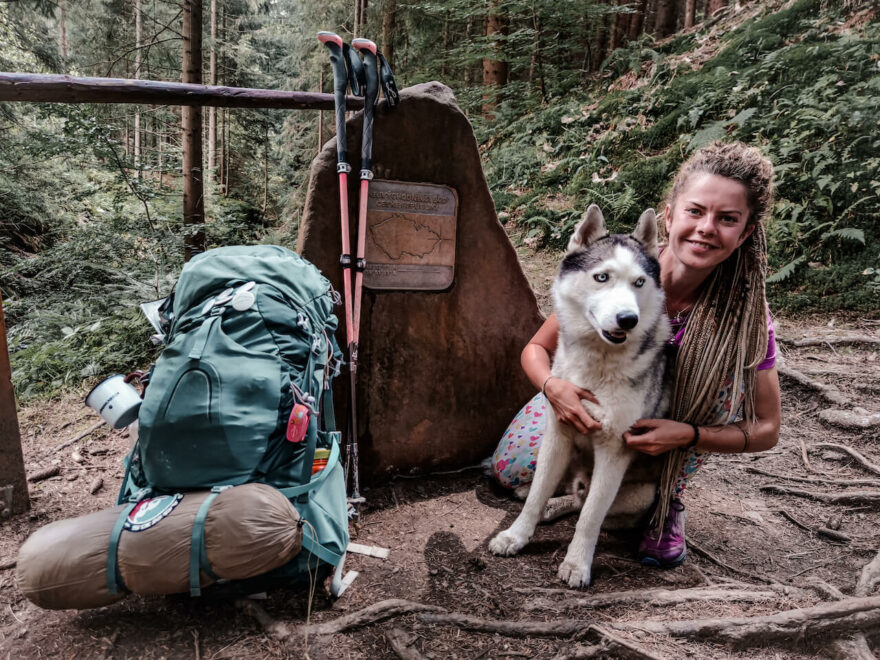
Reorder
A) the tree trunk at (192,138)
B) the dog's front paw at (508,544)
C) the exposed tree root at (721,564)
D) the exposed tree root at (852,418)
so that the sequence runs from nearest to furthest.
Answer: the exposed tree root at (721,564), the dog's front paw at (508,544), the exposed tree root at (852,418), the tree trunk at (192,138)

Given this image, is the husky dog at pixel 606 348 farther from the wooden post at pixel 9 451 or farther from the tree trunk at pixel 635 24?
the tree trunk at pixel 635 24

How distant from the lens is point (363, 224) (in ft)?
9.65

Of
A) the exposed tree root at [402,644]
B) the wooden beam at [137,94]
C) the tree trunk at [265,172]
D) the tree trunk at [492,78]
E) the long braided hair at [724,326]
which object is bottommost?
the exposed tree root at [402,644]

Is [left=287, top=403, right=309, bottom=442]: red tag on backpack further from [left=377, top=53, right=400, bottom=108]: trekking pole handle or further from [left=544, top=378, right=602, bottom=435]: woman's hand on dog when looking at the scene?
[left=377, top=53, right=400, bottom=108]: trekking pole handle

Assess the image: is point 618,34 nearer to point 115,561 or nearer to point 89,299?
point 89,299

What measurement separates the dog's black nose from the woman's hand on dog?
47cm

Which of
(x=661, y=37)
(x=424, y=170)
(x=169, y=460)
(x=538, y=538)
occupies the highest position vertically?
(x=661, y=37)

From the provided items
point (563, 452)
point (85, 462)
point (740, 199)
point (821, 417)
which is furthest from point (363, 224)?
point (821, 417)

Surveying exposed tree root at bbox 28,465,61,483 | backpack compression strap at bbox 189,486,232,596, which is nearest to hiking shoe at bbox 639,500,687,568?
backpack compression strap at bbox 189,486,232,596

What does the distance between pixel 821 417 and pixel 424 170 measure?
13.2 feet

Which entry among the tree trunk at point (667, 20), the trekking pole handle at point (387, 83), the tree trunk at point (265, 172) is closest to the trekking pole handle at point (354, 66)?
the trekking pole handle at point (387, 83)

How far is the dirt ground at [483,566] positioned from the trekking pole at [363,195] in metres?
0.68

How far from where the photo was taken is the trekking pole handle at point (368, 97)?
9.50 feet

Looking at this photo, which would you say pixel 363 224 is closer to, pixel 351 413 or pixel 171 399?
pixel 351 413
